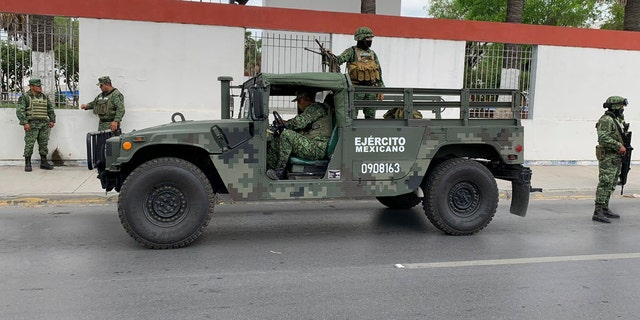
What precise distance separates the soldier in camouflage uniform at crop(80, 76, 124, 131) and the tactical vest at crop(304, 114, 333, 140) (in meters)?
5.31

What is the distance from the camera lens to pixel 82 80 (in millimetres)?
10234

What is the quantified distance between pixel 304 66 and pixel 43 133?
5268 mm

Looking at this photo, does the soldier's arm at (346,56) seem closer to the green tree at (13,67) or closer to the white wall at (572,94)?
the green tree at (13,67)

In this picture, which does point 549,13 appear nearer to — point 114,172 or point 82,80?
point 82,80

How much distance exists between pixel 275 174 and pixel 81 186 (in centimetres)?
454

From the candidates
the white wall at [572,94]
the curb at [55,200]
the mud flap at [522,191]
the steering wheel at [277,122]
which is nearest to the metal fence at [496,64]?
the white wall at [572,94]

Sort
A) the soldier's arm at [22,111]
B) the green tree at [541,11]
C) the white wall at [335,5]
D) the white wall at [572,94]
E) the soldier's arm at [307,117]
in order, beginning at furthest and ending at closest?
the green tree at [541,11] → the white wall at [335,5] → the white wall at [572,94] → the soldier's arm at [22,111] → the soldier's arm at [307,117]

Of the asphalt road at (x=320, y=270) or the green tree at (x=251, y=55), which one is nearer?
the asphalt road at (x=320, y=270)

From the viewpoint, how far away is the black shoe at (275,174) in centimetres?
557

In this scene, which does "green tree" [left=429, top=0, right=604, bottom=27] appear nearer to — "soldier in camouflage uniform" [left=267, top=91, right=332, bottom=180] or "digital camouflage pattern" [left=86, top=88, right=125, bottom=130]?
"digital camouflage pattern" [left=86, top=88, right=125, bottom=130]

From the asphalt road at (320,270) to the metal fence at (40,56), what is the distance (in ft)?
13.0

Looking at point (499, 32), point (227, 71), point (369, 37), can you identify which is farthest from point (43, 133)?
point (499, 32)

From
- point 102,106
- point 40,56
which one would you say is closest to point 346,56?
point 102,106

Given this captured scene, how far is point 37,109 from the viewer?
9.59m
